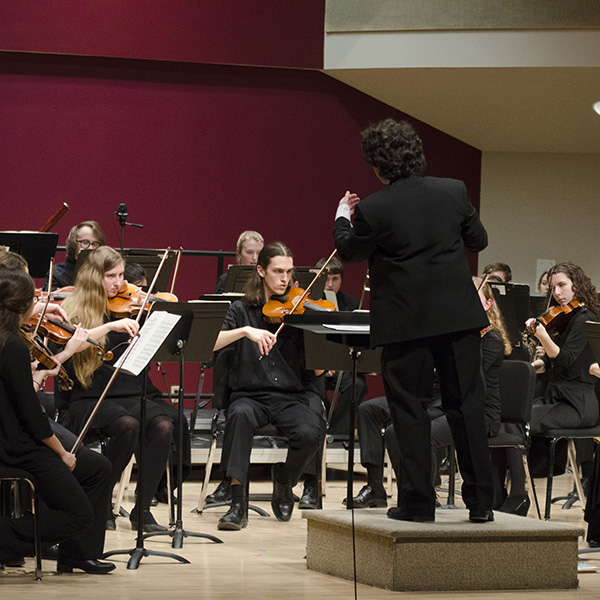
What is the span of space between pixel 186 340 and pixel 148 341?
15.2 inches

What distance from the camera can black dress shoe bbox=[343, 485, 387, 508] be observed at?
4.86 m

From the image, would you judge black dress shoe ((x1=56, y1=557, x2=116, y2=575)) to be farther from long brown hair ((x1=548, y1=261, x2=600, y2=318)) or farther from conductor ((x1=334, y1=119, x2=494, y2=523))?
long brown hair ((x1=548, y1=261, x2=600, y2=318))

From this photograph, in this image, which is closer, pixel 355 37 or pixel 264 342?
pixel 264 342

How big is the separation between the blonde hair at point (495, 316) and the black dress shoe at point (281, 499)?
3.69 ft

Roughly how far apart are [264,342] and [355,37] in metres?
3.54

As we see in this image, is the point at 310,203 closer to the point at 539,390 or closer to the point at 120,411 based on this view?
the point at 539,390

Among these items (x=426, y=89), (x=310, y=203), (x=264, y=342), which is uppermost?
(x=426, y=89)

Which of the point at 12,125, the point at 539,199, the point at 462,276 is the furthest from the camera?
the point at 539,199

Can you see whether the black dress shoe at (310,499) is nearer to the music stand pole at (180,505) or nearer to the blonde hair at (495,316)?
the music stand pole at (180,505)

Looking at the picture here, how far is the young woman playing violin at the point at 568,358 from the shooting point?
4.73m

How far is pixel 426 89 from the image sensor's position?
23.6 ft

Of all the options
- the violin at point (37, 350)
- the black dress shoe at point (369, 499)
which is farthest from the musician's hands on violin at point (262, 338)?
the violin at point (37, 350)

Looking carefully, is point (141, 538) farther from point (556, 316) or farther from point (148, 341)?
point (556, 316)

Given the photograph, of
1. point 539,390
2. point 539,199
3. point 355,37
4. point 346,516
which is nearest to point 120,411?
point 346,516
